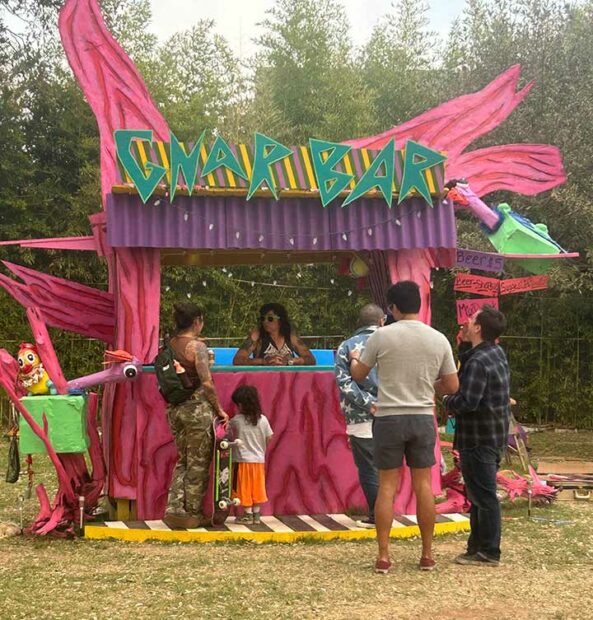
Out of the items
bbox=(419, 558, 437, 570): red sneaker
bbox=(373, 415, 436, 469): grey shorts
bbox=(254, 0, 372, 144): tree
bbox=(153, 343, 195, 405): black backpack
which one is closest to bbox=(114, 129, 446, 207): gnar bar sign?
bbox=(153, 343, 195, 405): black backpack

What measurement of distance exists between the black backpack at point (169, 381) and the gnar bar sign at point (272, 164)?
3.50 ft

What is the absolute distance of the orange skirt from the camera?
675cm

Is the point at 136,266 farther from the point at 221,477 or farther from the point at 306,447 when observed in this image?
the point at 306,447

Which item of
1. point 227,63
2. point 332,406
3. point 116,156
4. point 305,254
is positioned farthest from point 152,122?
point 227,63

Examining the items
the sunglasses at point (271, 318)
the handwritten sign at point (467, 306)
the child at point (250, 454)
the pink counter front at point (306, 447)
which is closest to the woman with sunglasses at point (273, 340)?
the sunglasses at point (271, 318)

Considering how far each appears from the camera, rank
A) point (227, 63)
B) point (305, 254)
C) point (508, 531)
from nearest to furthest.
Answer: point (508, 531) < point (305, 254) < point (227, 63)

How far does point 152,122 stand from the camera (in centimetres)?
751

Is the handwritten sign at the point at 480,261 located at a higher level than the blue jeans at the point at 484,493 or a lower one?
higher

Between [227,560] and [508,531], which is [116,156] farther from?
[508,531]

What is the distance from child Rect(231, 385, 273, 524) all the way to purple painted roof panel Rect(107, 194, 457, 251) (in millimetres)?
1099

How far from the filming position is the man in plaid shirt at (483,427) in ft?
18.3

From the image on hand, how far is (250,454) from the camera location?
6.77 m

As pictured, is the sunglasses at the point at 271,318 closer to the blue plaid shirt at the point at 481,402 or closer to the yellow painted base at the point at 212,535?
the yellow painted base at the point at 212,535

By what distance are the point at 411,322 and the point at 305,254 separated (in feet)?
10.2
